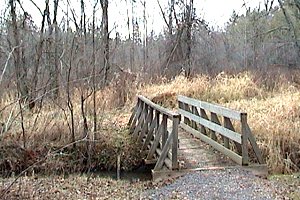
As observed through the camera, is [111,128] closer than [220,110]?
No

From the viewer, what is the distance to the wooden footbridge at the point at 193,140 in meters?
6.29

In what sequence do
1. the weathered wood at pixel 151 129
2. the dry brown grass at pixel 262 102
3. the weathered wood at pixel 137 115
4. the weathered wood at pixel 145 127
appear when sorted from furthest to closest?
the weathered wood at pixel 137 115, the weathered wood at pixel 145 127, the weathered wood at pixel 151 129, the dry brown grass at pixel 262 102

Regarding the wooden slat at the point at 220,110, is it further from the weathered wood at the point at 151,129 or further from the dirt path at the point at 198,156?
the weathered wood at the point at 151,129

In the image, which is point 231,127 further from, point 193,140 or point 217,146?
point 193,140

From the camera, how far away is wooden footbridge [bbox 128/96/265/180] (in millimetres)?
6289

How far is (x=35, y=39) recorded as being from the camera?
9352 mm

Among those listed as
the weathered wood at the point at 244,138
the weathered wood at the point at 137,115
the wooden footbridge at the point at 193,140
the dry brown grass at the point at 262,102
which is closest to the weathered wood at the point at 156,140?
the wooden footbridge at the point at 193,140

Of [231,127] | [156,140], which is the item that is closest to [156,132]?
[156,140]

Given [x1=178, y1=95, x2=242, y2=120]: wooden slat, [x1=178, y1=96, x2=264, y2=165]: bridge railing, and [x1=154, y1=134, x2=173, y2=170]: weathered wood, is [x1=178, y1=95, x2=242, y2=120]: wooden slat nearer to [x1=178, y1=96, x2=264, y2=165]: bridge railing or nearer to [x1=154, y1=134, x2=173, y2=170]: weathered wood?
[x1=178, y1=96, x2=264, y2=165]: bridge railing

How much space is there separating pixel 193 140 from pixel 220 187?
274 centimetres

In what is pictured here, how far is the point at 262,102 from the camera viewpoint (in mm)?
10984

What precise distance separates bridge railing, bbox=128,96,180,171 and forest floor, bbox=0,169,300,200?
47 centimetres

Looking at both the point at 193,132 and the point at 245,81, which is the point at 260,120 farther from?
the point at 245,81

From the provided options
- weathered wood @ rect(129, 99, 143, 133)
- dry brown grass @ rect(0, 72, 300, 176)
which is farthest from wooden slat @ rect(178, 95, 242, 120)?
weathered wood @ rect(129, 99, 143, 133)
